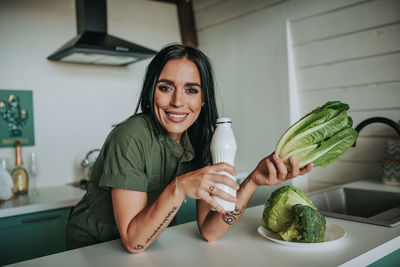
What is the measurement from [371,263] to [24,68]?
8.10ft

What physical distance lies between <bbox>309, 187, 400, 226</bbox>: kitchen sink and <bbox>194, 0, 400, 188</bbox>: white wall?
0.35 meters

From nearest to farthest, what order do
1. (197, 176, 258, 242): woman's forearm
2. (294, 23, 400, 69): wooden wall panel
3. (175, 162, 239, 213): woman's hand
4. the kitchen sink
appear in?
(175, 162, 239, 213): woman's hand
(197, 176, 258, 242): woman's forearm
the kitchen sink
(294, 23, 400, 69): wooden wall panel

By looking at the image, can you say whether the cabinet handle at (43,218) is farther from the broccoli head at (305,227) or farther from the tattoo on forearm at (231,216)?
the broccoli head at (305,227)

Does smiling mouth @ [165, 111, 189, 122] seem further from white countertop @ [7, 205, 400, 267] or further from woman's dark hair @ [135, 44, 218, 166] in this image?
white countertop @ [7, 205, 400, 267]

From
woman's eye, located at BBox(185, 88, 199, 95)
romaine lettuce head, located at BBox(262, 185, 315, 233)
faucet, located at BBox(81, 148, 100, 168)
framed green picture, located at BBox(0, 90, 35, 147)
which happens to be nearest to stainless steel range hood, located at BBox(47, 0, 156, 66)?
framed green picture, located at BBox(0, 90, 35, 147)

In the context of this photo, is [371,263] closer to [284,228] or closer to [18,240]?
[284,228]

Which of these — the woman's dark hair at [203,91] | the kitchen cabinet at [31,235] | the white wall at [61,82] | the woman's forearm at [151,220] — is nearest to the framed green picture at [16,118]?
the white wall at [61,82]

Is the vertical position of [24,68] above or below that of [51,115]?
above

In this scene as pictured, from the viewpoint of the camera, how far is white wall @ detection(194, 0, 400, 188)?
2.21 metres

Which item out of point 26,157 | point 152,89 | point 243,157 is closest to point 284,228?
Answer: point 152,89

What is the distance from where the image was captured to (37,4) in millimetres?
2686

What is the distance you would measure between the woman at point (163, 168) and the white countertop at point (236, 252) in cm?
6

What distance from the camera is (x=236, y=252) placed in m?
1.12

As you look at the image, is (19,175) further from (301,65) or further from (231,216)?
(301,65)
